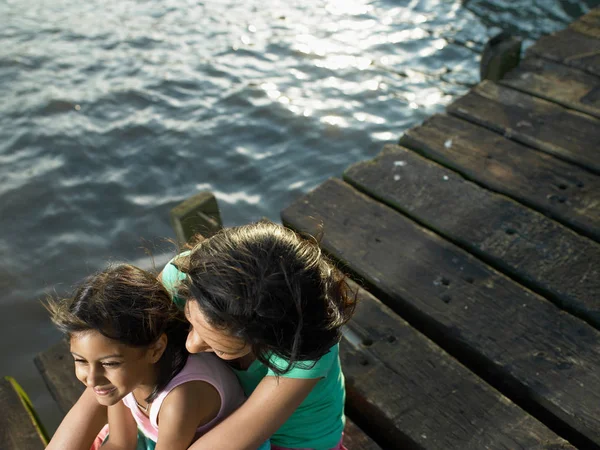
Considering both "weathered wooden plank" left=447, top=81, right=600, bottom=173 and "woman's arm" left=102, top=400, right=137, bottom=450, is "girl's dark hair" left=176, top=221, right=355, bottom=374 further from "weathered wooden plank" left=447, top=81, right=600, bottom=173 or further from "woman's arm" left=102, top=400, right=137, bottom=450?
"weathered wooden plank" left=447, top=81, right=600, bottom=173

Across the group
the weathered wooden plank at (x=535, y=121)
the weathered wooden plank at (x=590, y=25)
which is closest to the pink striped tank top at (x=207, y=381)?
the weathered wooden plank at (x=535, y=121)

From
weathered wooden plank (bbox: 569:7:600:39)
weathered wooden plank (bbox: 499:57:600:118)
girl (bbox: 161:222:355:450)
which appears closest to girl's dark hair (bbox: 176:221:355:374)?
girl (bbox: 161:222:355:450)

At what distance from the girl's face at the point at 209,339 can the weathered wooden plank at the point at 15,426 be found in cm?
97

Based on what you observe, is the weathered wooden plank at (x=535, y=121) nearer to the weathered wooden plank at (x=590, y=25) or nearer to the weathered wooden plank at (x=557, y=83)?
the weathered wooden plank at (x=557, y=83)

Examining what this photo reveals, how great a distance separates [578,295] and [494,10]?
206 inches

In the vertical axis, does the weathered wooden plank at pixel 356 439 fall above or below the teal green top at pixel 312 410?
below

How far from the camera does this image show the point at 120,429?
6.23ft

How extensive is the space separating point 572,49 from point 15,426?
12.2ft

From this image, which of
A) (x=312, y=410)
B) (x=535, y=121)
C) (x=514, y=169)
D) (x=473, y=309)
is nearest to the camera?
(x=312, y=410)

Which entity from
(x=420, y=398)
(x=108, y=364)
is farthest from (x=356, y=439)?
(x=108, y=364)

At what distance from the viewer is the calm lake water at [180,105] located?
4414 mm

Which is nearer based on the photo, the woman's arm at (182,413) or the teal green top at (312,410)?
the woman's arm at (182,413)

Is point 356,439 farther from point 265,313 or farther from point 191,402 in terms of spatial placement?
point 265,313

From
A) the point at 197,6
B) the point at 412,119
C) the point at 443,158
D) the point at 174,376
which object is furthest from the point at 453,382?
the point at 197,6
